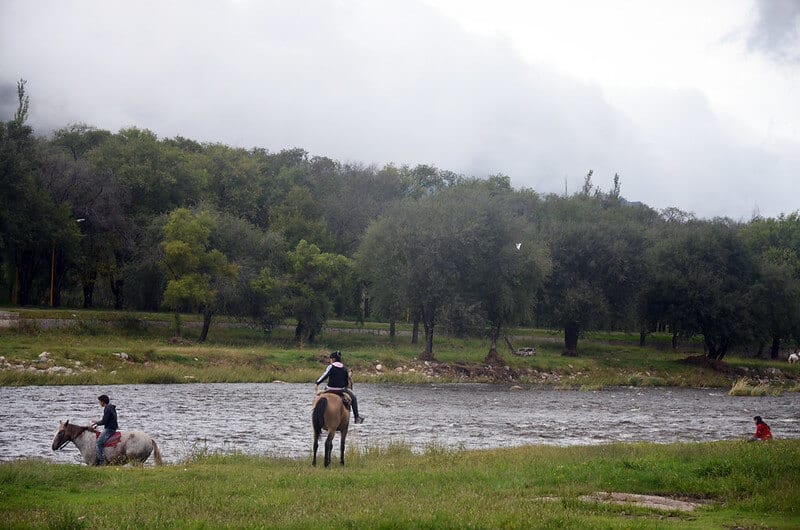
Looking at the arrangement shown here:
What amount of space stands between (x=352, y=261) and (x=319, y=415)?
62.1 metres

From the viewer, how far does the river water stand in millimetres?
31672

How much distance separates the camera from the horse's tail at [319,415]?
24734 millimetres

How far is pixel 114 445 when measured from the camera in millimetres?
24641

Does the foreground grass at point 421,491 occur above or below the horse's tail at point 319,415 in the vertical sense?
below

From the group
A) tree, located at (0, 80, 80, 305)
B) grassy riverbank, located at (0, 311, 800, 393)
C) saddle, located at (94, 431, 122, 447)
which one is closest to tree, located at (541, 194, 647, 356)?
grassy riverbank, located at (0, 311, 800, 393)

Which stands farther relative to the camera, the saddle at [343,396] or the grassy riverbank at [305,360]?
the grassy riverbank at [305,360]

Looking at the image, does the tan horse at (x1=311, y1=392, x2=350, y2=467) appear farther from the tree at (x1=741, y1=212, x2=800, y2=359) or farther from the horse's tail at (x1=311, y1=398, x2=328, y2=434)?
the tree at (x1=741, y1=212, x2=800, y2=359)

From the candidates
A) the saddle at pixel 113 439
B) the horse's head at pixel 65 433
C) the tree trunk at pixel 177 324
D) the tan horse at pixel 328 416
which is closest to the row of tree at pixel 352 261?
the tree trunk at pixel 177 324

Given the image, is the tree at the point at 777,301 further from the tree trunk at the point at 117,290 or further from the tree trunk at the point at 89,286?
the tree trunk at the point at 89,286

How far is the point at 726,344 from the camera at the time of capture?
87938 mm

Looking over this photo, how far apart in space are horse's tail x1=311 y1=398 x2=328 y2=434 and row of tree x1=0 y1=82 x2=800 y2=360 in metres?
49.8

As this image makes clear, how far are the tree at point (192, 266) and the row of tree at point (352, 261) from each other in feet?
0.49

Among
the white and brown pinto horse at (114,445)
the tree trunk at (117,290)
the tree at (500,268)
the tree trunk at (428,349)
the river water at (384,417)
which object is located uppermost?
the tree at (500,268)

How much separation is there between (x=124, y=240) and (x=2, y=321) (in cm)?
2070
